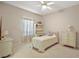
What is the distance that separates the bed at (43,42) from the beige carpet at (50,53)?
0.13m

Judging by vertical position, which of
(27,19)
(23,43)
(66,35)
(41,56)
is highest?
(27,19)

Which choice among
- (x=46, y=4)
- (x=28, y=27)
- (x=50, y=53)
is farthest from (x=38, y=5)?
(x=50, y=53)

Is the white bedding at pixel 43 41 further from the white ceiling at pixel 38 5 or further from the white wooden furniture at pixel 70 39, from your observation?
the white ceiling at pixel 38 5

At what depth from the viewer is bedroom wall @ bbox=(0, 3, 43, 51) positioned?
1.87 meters

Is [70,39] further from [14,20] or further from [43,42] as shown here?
[14,20]

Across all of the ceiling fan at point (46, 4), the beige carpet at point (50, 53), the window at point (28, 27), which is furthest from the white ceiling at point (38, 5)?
the beige carpet at point (50, 53)

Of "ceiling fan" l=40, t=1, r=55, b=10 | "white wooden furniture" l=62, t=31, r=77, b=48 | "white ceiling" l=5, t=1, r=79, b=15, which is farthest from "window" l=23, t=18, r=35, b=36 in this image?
"white wooden furniture" l=62, t=31, r=77, b=48

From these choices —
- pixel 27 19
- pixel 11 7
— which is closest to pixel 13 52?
pixel 27 19

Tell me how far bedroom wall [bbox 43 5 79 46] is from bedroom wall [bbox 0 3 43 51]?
452 mm

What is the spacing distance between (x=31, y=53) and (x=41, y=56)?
0.83ft

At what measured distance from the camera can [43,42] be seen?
231 centimetres

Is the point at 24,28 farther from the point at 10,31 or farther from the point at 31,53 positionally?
the point at 31,53

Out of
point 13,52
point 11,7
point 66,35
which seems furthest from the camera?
point 66,35

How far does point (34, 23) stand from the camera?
2080 mm
